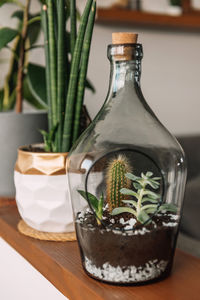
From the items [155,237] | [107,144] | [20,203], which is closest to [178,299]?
[155,237]

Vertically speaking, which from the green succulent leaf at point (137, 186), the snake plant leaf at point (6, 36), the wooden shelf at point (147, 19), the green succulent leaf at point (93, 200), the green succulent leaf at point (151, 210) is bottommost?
the green succulent leaf at point (151, 210)

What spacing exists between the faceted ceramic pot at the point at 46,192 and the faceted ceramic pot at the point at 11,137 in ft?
0.73

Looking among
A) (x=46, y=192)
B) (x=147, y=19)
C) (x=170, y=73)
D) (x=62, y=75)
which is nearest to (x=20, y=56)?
(x=62, y=75)

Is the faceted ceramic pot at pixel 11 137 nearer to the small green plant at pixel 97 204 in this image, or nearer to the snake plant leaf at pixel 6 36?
the snake plant leaf at pixel 6 36

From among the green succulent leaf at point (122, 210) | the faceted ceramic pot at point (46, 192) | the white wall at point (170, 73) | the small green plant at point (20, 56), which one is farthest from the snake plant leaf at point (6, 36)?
the white wall at point (170, 73)

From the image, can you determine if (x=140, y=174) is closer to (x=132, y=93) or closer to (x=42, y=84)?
(x=132, y=93)

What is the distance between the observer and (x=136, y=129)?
1.68 feet

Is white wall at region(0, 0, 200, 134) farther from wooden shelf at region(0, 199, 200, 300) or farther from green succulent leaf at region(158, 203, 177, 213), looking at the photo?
green succulent leaf at region(158, 203, 177, 213)

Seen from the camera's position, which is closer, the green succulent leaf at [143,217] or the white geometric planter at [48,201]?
the green succulent leaf at [143,217]

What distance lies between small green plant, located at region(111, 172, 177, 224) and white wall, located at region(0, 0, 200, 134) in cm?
135

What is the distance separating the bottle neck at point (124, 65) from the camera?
20.4 inches

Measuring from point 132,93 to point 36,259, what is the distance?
315 mm

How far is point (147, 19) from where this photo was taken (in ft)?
6.68

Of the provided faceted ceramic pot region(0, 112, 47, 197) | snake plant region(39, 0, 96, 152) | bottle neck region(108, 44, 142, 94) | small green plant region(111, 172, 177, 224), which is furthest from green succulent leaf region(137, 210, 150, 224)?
faceted ceramic pot region(0, 112, 47, 197)
